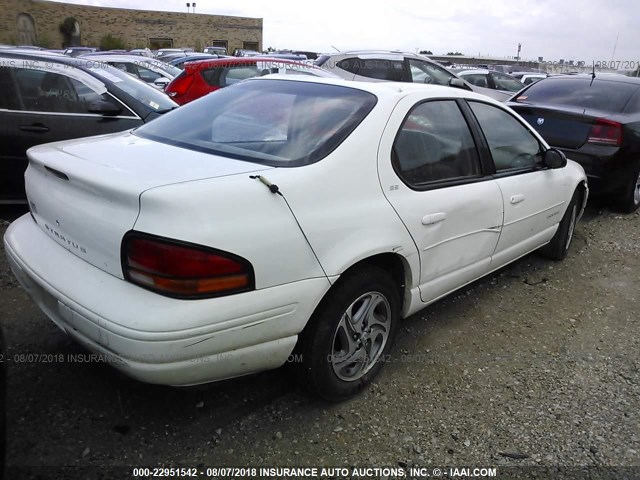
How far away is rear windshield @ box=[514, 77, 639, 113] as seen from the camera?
6.04m

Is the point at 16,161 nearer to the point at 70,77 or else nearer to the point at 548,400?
the point at 70,77

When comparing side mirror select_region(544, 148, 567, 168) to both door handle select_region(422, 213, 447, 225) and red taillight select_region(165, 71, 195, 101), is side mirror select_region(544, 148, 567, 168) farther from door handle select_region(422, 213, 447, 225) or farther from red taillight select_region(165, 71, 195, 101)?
red taillight select_region(165, 71, 195, 101)

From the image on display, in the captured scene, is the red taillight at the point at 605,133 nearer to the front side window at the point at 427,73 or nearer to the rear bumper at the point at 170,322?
the rear bumper at the point at 170,322

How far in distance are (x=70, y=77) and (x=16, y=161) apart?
3.08 feet

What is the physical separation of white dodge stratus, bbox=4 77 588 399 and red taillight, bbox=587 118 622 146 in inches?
111

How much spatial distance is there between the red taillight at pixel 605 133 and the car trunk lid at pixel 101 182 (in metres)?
4.65

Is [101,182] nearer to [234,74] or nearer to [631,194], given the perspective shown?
[631,194]

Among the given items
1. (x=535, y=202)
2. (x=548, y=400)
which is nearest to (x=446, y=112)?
(x=535, y=202)

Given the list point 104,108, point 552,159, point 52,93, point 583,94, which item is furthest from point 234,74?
point 552,159

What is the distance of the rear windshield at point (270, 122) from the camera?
2.38m

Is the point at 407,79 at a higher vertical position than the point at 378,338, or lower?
higher

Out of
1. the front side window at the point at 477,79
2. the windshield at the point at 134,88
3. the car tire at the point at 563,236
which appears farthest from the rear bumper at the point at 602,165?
the front side window at the point at 477,79

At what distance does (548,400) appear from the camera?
8.77 ft

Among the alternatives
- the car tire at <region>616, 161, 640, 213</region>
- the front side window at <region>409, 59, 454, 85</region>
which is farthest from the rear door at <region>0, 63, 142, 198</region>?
the front side window at <region>409, 59, 454, 85</region>
